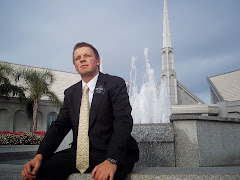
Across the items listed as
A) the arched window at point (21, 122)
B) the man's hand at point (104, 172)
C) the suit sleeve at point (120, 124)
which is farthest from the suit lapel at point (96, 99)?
the arched window at point (21, 122)

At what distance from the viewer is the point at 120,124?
197 centimetres

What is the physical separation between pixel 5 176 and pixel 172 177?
1.78 m

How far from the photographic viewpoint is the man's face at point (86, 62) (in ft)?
7.51

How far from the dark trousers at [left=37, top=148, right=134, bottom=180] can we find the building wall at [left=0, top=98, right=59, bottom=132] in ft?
74.2

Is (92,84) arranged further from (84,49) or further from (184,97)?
(184,97)

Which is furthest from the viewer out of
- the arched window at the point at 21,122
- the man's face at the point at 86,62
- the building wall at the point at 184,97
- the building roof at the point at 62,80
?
the building wall at the point at 184,97

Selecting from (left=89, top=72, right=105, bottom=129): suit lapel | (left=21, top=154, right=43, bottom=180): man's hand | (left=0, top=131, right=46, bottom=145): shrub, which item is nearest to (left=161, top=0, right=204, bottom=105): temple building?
(left=0, top=131, right=46, bottom=145): shrub

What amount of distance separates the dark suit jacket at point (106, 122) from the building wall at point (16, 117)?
73.5 feet

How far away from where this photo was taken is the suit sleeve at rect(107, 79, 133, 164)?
6.10 ft

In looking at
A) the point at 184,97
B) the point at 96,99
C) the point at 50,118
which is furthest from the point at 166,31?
the point at 96,99

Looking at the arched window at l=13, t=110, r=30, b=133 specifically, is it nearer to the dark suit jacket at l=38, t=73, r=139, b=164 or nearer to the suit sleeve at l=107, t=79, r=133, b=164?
the dark suit jacket at l=38, t=73, r=139, b=164

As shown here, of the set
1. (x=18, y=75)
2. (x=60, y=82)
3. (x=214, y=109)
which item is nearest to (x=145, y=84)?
(x=18, y=75)

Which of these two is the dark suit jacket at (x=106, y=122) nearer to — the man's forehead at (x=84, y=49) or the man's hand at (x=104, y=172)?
the man's hand at (x=104, y=172)

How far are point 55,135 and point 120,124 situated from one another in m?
0.72
